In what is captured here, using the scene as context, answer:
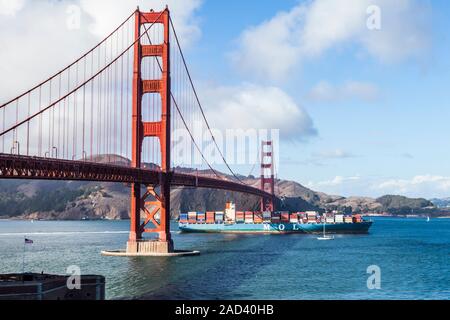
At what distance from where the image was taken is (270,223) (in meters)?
150

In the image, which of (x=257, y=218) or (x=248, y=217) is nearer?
(x=248, y=217)

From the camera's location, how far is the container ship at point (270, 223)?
14725 cm

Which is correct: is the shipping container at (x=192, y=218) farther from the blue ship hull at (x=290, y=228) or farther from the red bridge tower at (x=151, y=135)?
the red bridge tower at (x=151, y=135)

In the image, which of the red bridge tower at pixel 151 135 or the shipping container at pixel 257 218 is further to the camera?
the shipping container at pixel 257 218

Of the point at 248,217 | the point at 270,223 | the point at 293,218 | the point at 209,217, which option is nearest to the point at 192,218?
the point at 209,217

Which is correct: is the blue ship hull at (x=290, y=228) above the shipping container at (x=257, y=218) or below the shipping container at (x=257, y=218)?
below

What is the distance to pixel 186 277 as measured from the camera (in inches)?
2137

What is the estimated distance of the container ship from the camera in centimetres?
14725

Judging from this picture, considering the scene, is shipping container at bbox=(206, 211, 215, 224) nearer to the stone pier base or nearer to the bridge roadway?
the bridge roadway

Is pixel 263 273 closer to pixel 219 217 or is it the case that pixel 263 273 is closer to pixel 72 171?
pixel 72 171

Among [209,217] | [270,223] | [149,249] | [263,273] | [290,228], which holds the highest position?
[209,217]

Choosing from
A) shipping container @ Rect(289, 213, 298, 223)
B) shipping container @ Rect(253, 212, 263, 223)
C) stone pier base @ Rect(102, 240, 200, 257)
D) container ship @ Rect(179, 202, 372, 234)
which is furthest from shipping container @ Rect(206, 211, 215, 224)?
stone pier base @ Rect(102, 240, 200, 257)

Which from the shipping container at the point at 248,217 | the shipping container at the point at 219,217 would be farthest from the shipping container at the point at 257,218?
the shipping container at the point at 219,217
